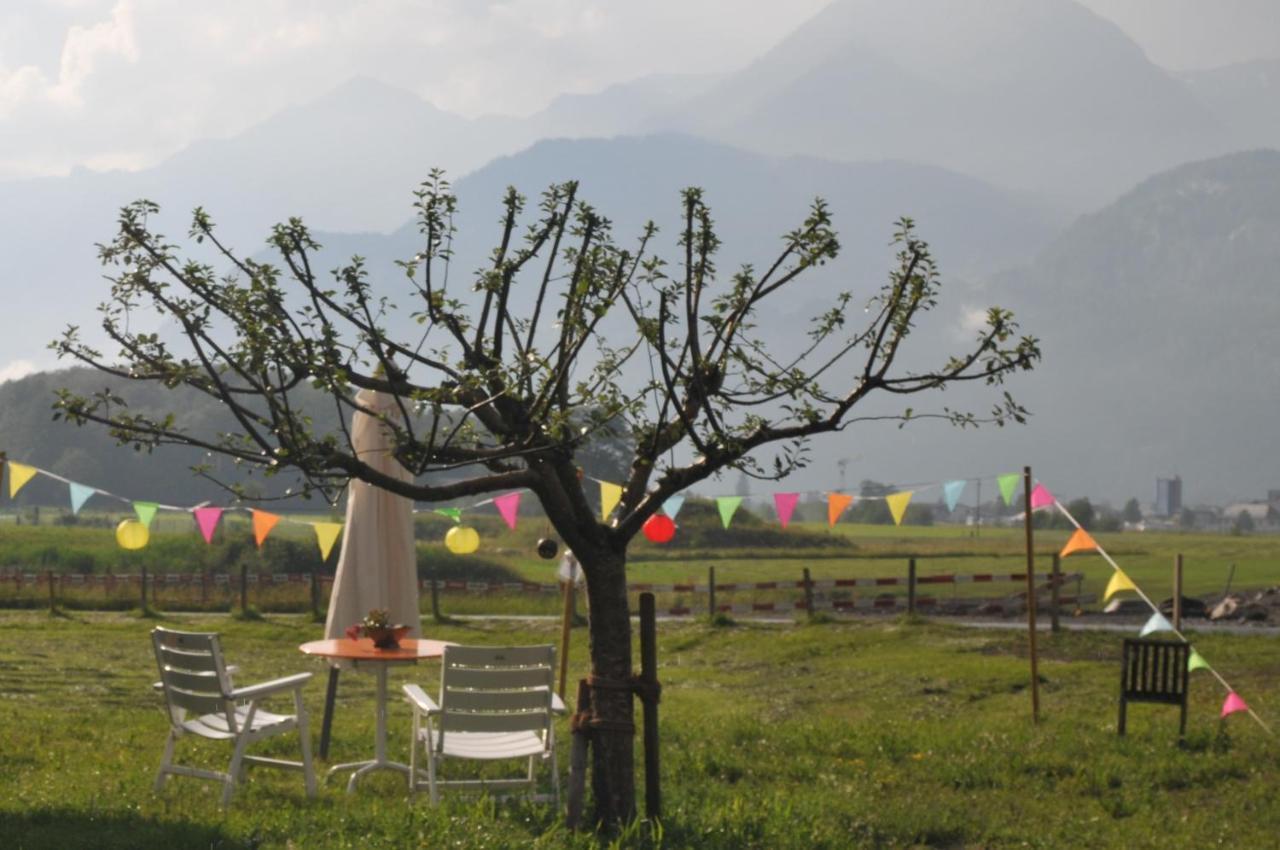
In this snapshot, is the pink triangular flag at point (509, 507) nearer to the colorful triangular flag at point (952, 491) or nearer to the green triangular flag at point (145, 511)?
the green triangular flag at point (145, 511)

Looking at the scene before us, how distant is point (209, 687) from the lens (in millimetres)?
8102

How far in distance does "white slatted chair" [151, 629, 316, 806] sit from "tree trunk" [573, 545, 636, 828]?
187cm

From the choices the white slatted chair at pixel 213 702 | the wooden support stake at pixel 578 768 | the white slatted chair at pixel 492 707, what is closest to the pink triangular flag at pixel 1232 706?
the white slatted chair at pixel 492 707

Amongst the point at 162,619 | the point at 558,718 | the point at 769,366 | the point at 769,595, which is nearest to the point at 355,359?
the point at 769,366

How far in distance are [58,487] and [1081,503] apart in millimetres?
89613

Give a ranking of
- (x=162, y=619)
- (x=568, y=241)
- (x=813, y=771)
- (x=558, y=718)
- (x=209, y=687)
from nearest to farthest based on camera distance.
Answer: (x=568, y=241) < (x=209, y=687) < (x=813, y=771) < (x=558, y=718) < (x=162, y=619)

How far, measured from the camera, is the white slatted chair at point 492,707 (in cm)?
791

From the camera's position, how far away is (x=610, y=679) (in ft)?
22.7

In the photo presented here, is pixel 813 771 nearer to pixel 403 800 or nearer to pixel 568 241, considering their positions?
pixel 403 800

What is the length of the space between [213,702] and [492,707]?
1459mm

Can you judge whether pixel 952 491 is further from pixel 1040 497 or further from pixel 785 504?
pixel 1040 497

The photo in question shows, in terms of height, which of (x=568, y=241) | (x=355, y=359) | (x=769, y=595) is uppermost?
(x=568, y=241)

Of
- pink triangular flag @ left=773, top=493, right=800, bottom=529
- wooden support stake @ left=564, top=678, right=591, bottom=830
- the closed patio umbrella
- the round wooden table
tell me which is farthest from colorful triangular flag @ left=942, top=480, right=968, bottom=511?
wooden support stake @ left=564, top=678, right=591, bottom=830

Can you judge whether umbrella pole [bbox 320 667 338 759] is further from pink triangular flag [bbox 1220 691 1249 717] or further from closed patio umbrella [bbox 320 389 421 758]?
pink triangular flag [bbox 1220 691 1249 717]
